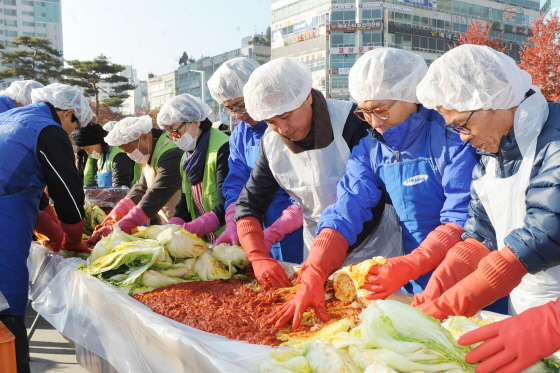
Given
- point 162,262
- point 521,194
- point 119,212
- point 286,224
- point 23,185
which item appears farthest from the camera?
point 119,212

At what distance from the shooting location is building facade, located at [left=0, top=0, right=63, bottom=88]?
82562 millimetres

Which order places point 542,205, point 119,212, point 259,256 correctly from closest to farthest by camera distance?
point 542,205, point 259,256, point 119,212

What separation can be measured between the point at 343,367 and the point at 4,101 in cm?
482

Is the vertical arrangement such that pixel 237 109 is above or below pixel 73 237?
above

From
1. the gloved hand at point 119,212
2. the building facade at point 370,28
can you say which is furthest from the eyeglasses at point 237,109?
the building facade at point 370,28

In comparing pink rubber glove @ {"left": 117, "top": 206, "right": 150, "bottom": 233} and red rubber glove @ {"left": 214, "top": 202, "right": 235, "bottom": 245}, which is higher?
red rubber glove @ {"left": 214, "top": 202, "right": 235, "bottom": 245}

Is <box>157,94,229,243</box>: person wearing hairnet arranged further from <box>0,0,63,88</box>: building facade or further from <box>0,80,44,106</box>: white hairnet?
<box>0,0,63,88</box>: building facade

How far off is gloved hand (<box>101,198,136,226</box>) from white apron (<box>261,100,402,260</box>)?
1986mm

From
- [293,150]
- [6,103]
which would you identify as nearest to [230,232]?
[293,150]

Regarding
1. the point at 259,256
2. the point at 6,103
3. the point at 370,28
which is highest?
the point at 370,28

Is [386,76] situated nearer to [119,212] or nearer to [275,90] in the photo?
[275,90]

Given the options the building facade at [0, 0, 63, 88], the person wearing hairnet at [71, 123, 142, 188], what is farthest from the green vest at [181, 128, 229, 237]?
the building facade at [0, 0, 63, 88]

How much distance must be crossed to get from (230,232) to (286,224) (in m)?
→ 0.39

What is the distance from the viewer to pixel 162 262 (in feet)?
9.14
